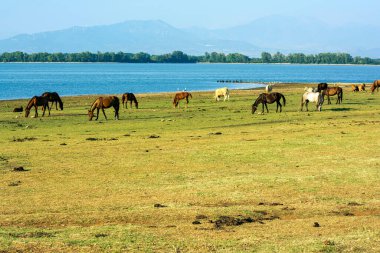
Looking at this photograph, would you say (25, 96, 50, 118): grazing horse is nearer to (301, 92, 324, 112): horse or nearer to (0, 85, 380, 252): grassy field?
(0, 85, 380, 252): grassy field

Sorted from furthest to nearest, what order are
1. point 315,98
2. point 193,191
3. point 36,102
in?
point 315,98
point 36,102
point 193,191

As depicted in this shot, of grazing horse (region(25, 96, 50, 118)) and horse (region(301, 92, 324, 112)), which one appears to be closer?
grazing horse (region(25, 96, 50, 118))

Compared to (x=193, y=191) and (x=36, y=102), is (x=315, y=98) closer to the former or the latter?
(x=36, y=102)

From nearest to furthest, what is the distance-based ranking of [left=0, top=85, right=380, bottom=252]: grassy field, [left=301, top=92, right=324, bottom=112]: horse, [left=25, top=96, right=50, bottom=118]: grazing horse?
[left=0, top=85, right=380, bottom=252]: grassy field < [left=25, top=96, right=50, bottom=118]: grazing horse < [left=301, top=92, right=324, bottom=112]: horse

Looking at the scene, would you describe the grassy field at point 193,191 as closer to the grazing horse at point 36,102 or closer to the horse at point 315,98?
the grazing horse at point 36,102

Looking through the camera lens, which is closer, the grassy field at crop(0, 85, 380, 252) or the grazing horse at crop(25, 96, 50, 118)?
the grassy field at crop(0, 85, 380, 252)

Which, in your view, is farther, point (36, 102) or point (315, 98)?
point (315, 98)

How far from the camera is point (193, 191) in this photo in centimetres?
1677

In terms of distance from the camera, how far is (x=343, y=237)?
12.0m

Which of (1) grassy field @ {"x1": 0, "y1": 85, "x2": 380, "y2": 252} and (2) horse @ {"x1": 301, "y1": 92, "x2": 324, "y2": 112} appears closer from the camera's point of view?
(1) grassy field @ {"x1": 0, "y1": 85, "x2": 380, "y2": 252}

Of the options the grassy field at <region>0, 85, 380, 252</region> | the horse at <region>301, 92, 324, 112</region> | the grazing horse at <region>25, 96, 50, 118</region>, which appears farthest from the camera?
the horse at <region>301, 92, 324, 112</region>

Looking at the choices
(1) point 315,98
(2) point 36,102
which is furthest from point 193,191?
(1) point 315,98

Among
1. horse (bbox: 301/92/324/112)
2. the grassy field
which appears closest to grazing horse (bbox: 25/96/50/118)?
the grassy field

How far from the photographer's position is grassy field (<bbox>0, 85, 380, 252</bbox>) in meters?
11.9
